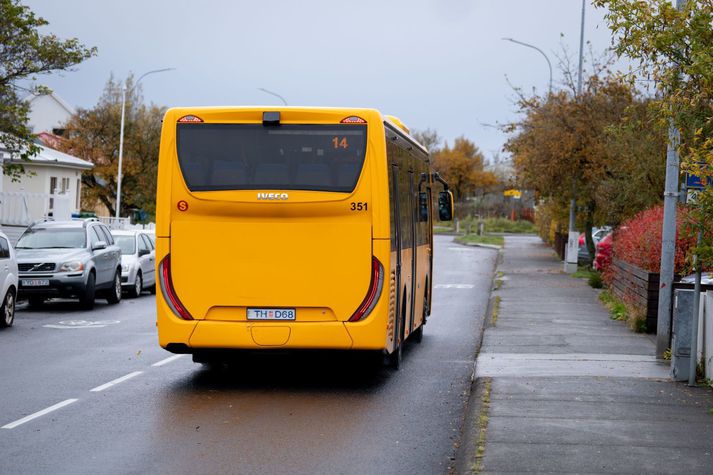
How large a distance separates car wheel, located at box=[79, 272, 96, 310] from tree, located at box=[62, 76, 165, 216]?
3764 centimetres

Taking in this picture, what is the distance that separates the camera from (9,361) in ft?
46.7

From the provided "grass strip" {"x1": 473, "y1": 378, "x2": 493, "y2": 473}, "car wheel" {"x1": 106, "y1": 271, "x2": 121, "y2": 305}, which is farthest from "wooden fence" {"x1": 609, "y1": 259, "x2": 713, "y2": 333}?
"car wheel" {"x1": 106, "y1": 271, "x2": 121, "y2": 305}

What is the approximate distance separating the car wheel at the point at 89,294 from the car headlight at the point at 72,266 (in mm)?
318

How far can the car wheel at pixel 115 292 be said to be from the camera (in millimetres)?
24453

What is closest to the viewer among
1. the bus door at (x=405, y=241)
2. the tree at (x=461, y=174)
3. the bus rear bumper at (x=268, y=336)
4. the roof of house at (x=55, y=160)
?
the bus rear bumper at (x=268, y=336)

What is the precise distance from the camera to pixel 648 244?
19.1 meters

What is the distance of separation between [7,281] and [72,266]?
4190 millimetres

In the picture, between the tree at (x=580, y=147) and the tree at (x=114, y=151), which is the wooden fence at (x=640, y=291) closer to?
the tree at (x=580, y=147)

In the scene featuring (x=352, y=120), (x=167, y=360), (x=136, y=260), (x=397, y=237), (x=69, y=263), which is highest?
(x=352, y=120)

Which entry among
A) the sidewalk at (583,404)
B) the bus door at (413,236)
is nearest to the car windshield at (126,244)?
the sidewalk at (583,404)

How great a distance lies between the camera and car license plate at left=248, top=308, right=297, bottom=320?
1187 cm

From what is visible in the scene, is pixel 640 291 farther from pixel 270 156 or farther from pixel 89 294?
pixel 89 294

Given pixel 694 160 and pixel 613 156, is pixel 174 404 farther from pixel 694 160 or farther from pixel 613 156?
pixel 613 156

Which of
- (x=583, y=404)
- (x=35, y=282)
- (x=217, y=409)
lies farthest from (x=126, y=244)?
(x=583, y=404)
